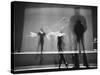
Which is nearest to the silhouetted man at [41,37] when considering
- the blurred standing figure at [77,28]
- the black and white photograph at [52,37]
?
the black and white photograph at [52,37]

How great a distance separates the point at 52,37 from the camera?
9.11ft

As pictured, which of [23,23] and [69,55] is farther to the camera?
[69,55]

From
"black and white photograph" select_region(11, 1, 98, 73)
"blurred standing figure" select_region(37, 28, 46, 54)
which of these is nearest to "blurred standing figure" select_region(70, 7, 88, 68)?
"black and white photograph" select_region(11, 1, 98, 73)

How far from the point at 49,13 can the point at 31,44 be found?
1.42 feet

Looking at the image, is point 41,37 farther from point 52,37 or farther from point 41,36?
point 52,37

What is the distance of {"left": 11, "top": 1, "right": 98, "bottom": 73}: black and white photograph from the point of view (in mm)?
2607

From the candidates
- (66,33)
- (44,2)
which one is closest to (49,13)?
(44,2)

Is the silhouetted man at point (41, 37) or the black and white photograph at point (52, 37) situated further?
the silhouetted man at point (41, 37)

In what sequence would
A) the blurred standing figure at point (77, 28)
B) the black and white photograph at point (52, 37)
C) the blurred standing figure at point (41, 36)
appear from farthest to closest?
the blurred standing figure at point (77, 28) < the blurred standing figure at point (41, 36) < the black and white photograph at point (52, 37)

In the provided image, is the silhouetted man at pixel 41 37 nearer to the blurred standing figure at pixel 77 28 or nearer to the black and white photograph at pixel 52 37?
the black and white photograph at pixel 52 37

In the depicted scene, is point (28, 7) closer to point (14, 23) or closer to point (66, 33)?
point (14, 23)

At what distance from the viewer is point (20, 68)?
262 centimetres

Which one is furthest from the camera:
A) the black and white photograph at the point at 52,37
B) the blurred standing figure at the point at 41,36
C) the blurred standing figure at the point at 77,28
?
the blurred standing figure at the point at 77,28

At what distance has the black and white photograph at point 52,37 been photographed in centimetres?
261
